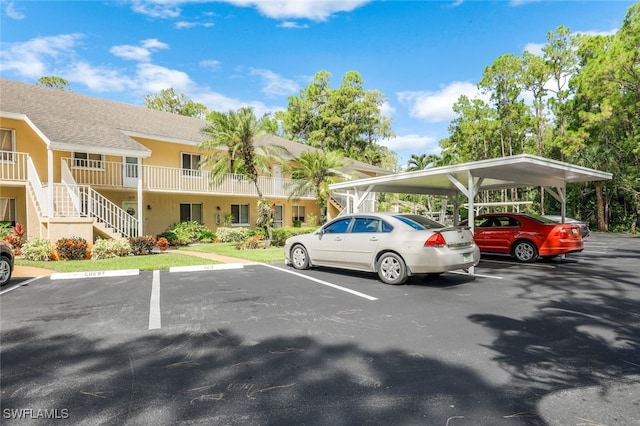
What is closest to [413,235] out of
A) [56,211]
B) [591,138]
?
[56,211]

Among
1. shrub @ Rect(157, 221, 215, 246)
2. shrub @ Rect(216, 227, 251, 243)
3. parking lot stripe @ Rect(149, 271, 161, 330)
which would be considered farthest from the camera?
shrub @ Rect(216, 227, 251, 243)

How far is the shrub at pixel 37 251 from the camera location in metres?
11.9

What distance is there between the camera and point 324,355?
4.03 meters

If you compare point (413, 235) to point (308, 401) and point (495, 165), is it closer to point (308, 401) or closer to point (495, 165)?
point (495, 165)

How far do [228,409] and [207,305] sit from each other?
355cm

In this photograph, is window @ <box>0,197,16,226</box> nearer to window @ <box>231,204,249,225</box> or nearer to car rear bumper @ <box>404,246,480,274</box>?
window @ <box>231,204,249,225</box>

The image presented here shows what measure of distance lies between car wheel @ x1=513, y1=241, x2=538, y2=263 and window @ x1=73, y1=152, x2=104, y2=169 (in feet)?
54.9

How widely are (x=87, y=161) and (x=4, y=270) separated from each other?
9.86 meters

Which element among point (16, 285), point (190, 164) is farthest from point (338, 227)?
point (190, 164)

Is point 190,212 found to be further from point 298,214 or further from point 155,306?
point 155,306

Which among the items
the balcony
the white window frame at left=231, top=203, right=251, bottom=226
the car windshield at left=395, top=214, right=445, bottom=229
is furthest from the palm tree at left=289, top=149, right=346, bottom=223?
the car windshield at left=395, top=214, right=445, bottom=229

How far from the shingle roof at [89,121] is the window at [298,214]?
907 centimetres

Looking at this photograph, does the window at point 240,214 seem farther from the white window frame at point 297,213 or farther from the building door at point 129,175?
the building door at point 129,175

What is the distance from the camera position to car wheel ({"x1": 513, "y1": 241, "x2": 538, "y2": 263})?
11148mm
